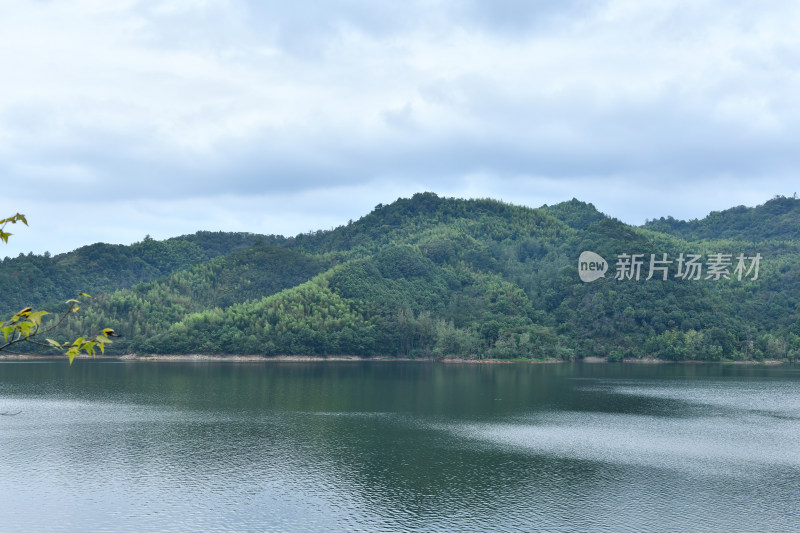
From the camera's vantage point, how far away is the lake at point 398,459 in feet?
123

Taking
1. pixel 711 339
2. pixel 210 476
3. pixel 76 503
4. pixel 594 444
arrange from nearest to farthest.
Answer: pixel 76 503, pixel 210 476, pixel 594 444, pixel 711 339

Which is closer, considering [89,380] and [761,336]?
[89,380]

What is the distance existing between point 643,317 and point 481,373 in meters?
70.0

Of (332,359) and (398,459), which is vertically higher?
(332,359)

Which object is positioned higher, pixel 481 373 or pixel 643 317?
pixel 643 317

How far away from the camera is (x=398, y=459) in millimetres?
51625

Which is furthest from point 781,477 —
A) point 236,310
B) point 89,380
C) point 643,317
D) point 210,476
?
point 236,310

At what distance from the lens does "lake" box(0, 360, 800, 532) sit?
37594mm

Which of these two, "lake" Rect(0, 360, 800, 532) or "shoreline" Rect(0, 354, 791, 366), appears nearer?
"lake" Rect(0, 360, 800, 532)

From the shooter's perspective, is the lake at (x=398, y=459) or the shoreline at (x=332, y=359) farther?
the shoreline at (x=332, y=359)

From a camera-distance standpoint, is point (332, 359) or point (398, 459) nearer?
point (398, 459)

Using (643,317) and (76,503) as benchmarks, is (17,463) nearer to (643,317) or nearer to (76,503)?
(76,503)

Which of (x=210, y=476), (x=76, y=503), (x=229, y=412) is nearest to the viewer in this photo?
(x=76, y=503)

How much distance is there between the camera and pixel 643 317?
18212cm
